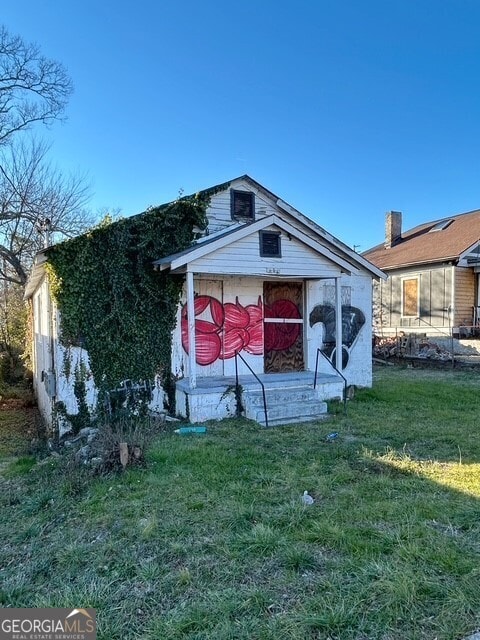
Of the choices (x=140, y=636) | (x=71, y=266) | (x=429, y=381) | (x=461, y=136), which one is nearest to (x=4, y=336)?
(x=71, y=266)

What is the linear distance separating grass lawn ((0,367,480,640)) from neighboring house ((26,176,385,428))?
2016mm

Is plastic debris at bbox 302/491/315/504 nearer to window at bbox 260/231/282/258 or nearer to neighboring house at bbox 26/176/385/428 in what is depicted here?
neighboring house at bbox 26/176/385/428

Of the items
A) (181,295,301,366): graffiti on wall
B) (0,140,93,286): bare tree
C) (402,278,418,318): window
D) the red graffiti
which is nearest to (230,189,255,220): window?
(181,295,301,366): graffiti on wall

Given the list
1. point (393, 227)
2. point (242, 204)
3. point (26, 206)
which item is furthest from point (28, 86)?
point (393, 227)

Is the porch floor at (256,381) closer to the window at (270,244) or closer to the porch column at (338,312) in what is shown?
the porch column at (338,312)

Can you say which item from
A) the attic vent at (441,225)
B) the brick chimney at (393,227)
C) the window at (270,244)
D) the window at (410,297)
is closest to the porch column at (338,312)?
the window at (270,244)

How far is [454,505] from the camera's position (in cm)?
382

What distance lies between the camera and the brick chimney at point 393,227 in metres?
22.4

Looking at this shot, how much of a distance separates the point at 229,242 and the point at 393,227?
1758 centimetres

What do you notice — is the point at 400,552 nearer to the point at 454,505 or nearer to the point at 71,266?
the point at 454,505

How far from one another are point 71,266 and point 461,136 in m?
18.2

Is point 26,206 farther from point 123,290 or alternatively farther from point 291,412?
point 291,412

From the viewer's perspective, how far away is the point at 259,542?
127 inches

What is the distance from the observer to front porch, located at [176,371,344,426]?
7.43 meters
